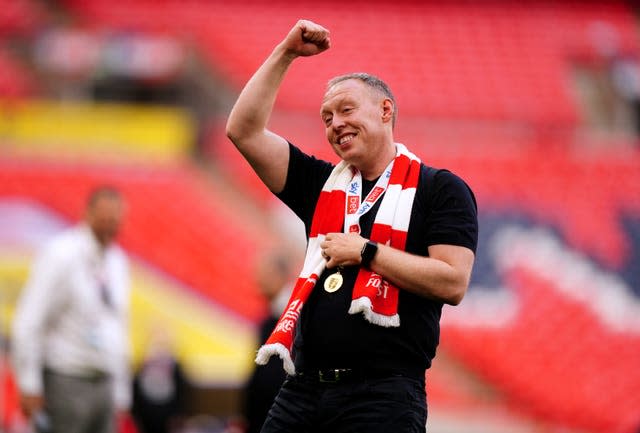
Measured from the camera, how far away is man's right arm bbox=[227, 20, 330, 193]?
13.5ft

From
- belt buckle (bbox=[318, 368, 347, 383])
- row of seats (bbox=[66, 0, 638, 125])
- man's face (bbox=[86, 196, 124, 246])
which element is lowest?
belt buckle (bbox=[318, 368, 347, 383])

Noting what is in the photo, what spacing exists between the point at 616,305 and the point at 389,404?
485 inches

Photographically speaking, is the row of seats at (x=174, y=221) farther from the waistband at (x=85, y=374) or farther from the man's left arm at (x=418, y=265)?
the man's left arm at (x=418, y=265)

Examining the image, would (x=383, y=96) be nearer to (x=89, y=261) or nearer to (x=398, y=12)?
(x=89, y=261)

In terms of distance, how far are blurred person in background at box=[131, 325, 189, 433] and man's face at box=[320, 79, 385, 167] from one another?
7647mm

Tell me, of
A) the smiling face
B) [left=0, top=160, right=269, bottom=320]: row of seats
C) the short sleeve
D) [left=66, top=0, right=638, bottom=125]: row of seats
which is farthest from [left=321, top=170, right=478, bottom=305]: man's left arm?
[left=66, top=0, right=638, bottom=125]: row of seats

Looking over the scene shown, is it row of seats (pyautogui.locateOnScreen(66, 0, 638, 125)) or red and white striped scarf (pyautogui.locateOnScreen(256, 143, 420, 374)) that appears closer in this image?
red and white striped scarf (pyautogui.locateOnScreen(256, 143, 420, 374))

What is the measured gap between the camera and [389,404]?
→ 371 cm

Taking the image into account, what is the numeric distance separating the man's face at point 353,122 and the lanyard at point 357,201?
0.09 metres

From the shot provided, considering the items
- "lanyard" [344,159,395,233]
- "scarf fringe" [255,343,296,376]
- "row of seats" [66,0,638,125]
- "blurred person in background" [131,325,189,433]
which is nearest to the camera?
"scarf fringe" [255,343,296,376]

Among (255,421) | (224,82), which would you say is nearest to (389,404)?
(255,421)

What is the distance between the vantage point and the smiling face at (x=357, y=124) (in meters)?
4.02

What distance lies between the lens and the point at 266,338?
625 cm

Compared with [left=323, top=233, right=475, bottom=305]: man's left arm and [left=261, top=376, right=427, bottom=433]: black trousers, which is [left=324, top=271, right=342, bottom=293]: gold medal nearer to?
[left=323, top=233, right=475, bottom=305]: man's left arm
